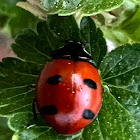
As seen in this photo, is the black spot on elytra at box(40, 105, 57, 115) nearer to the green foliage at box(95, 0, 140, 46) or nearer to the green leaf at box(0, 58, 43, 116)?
the green leaf at box(0, 58, 43, 116)

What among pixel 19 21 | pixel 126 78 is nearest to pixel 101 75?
pixel 126 78

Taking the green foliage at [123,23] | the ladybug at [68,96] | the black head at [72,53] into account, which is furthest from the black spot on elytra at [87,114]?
the green foliage at [123,23]

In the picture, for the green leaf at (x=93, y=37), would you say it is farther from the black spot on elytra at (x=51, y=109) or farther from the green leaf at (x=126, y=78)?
the black spot on elytra at (x=51, y=109)

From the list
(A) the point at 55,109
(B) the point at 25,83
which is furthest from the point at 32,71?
(A) the point at 55,109

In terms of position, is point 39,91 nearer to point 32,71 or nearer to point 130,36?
point 32,71

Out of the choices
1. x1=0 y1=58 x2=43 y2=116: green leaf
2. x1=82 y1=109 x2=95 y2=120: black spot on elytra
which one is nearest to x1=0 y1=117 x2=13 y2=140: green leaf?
x1=0 y1=58 x2=43 y2=116: green leaf

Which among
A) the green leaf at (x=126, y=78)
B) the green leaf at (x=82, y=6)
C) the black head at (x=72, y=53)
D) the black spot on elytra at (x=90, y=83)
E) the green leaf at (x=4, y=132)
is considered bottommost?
the green leaf at (x=4, y=132)
